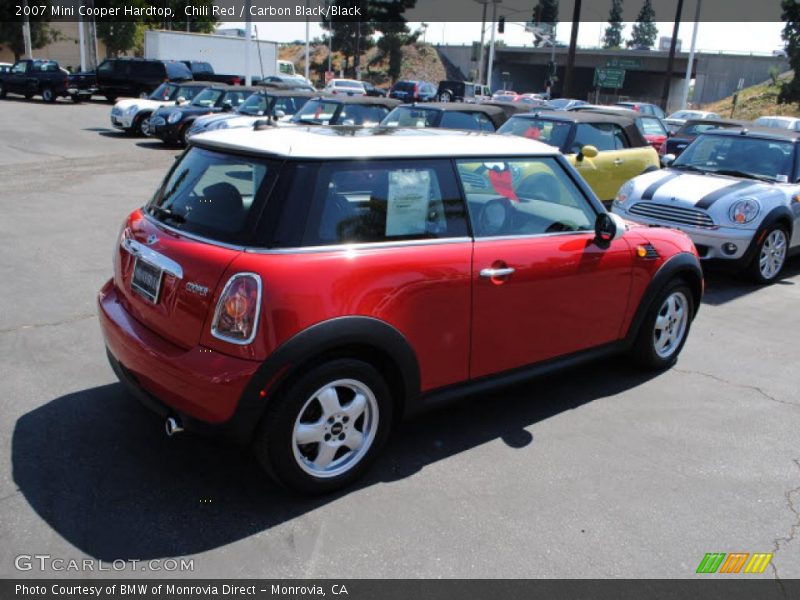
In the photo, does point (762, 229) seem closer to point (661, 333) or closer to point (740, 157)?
point (740, 157)

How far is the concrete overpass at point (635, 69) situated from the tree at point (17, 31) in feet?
135

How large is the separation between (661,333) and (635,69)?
79310mm

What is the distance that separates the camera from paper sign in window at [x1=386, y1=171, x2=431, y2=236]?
11.1ft

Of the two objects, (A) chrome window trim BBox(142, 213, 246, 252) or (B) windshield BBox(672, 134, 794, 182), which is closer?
(A) chrome window trim BBox(142, 213, 246, 252)

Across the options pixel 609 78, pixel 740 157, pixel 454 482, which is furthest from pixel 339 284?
pixel 609 78

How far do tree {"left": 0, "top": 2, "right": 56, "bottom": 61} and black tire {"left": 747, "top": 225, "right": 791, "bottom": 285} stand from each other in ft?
174

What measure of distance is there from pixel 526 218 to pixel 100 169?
38.9ft

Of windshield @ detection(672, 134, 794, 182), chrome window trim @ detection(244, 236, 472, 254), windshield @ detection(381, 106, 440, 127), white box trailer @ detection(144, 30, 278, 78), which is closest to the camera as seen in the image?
chrome window trim @ detection(244, 236, 472, 254)

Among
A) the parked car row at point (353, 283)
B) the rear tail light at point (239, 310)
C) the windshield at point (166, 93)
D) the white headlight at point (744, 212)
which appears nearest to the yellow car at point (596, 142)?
the white headlight at point (744, 212)

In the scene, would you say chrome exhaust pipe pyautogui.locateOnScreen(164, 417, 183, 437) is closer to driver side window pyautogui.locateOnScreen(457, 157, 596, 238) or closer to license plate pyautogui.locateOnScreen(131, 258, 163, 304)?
license plate pyautogui.locateOnScreen(131, 258, 163, 304)

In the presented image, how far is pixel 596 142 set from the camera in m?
10.4

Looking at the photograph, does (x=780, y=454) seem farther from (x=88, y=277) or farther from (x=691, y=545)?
(x=88, y=277)

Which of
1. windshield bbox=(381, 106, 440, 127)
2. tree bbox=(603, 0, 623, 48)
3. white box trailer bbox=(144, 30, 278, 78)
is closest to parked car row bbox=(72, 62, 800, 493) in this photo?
windshield bbox=(381, 106, 440, 127)
